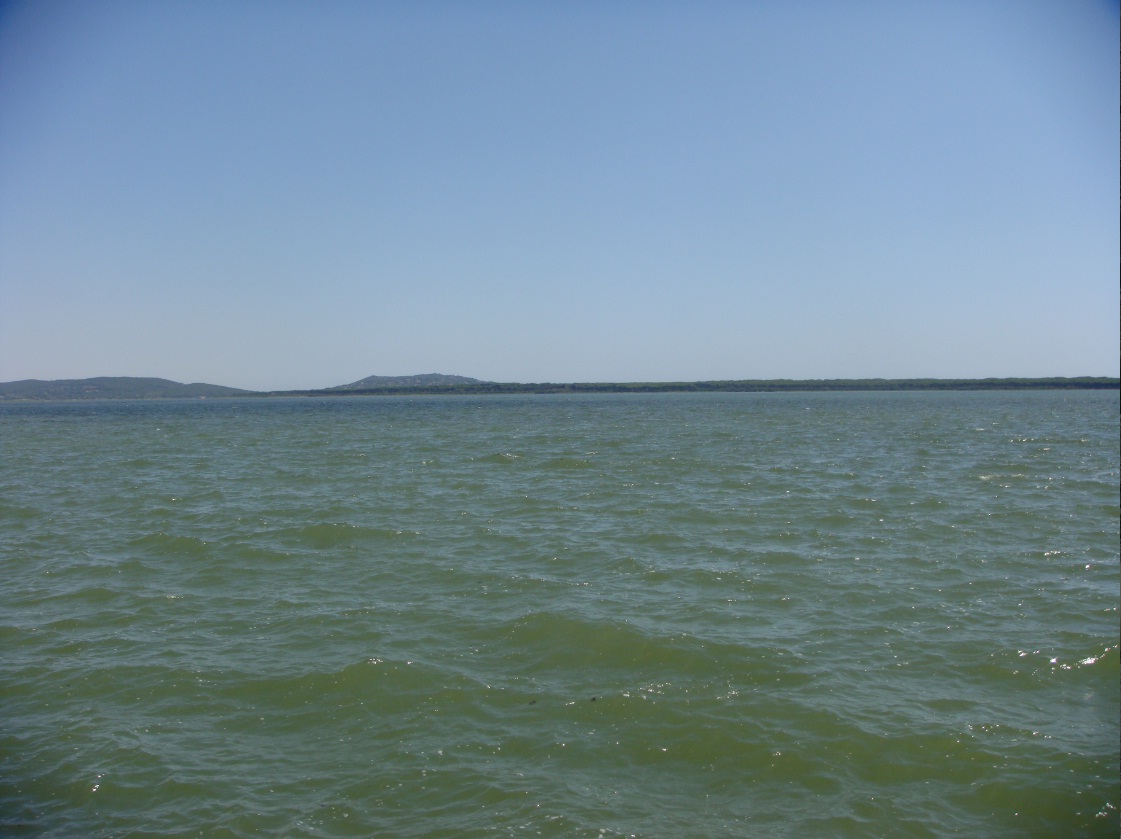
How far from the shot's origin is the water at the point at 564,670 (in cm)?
574

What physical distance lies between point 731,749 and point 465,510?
1164cm

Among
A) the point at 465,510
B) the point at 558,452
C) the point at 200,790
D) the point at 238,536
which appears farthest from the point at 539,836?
the point at 558,452

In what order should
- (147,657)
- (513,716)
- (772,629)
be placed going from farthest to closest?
(772,629)
(147,657)
(513,716)

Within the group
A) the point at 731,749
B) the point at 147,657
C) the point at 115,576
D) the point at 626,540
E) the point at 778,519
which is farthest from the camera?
the point at 778,519

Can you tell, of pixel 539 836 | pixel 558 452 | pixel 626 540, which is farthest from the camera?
pixel 558 452

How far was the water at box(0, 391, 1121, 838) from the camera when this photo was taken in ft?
18.8

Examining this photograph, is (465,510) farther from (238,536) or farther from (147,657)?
(147,657)

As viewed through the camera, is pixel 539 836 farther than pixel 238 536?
No

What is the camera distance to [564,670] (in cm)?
806

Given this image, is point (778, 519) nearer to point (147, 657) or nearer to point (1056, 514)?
point (1056, 514)

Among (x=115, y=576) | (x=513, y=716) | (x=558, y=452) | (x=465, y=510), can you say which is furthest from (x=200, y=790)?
(x=558, y=452)

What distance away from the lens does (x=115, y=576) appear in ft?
38.9

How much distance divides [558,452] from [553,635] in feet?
76.5

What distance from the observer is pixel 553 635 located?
9008mm
